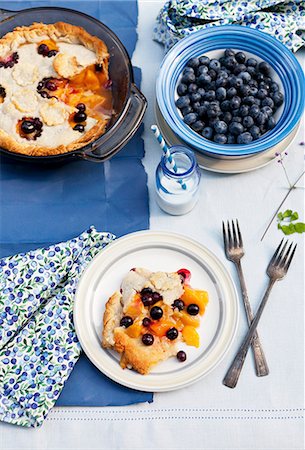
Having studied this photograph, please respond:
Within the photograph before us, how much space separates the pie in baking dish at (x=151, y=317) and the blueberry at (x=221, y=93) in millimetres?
595

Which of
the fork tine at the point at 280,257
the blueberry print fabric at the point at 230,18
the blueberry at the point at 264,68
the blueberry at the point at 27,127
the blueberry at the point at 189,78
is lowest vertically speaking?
the fork tine at the point at 280,257

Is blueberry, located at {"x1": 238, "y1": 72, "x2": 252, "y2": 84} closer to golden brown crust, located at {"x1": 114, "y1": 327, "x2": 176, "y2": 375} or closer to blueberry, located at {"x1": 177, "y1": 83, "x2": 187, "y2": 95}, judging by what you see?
blueberry, located at {"x1": 177, "y1": 83, "x2": 187, "y2": 95}

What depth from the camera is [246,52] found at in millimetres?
2174

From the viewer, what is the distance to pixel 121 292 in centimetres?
186

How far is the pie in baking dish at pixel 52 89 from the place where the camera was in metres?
2.06

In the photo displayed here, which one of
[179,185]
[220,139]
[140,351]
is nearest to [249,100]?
[220,139]

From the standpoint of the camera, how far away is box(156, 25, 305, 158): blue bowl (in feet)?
6.54

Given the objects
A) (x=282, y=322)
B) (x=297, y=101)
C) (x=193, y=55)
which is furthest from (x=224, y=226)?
(x=193, y=55)

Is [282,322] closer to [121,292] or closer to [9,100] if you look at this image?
[121,292]

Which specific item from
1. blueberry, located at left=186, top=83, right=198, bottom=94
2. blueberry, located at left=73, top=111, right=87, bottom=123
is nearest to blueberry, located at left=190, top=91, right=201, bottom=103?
blueberry, located at left=186, top=83, right=198, bottom=94

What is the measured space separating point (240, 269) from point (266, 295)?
0.11 metres

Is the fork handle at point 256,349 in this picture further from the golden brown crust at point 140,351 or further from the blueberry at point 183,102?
the blueberry at point 183,102

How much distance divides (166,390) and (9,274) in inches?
22.0

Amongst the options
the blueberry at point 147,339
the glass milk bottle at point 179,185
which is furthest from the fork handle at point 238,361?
the glass milk bottle at point 179,185
